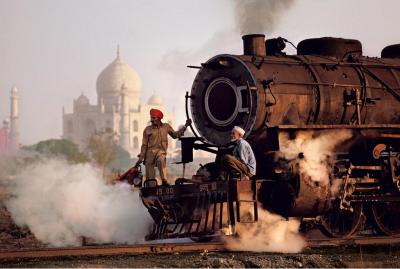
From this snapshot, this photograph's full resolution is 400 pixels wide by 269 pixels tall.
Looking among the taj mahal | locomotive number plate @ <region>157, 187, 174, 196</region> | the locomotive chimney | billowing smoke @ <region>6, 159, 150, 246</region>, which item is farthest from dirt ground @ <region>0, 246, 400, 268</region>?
the taj mahal

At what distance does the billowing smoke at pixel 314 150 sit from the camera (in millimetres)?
11781

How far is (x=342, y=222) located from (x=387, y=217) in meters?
1.03

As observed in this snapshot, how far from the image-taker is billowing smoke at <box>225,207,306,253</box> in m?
11.4

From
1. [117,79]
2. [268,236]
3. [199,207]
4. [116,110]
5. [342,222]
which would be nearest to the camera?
[268,236]

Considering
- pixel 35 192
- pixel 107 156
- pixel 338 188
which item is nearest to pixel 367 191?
pixel 338 188

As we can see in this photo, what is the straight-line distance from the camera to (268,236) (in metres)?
11.8

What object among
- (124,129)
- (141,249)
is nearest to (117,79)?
(124,129)

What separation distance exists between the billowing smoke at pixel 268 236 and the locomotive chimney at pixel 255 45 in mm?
3019

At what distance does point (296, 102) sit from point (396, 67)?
2836 mm

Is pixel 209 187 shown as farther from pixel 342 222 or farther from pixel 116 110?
pixel 116 110

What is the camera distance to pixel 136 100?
7249 inches

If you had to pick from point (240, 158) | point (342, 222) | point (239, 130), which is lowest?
point (342, 222)

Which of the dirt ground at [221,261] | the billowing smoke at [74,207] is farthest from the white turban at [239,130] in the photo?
the billowing smoke at [74,207]

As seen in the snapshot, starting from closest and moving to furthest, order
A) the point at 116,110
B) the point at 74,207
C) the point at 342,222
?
the point at 342,222 < the point at 74,207 < the point at 116,110
